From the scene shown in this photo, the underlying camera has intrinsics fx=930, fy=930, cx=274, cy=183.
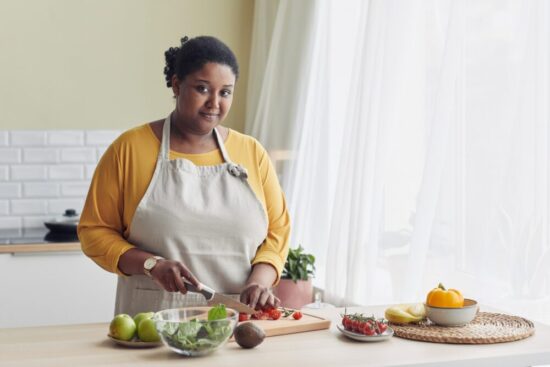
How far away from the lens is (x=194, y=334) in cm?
232

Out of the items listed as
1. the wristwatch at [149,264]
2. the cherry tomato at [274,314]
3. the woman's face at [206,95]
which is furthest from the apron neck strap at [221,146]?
the cherry tomato at [274,314]

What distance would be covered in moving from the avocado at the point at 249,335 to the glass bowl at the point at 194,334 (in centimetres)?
5

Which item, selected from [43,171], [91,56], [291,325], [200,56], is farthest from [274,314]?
[91,56]

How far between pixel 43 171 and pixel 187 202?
223 cm

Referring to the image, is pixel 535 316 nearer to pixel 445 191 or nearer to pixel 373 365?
pixel 445 191

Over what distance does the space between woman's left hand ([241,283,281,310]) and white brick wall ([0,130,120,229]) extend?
2.42 m

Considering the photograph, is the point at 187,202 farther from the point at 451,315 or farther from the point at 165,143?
the point at 451,315

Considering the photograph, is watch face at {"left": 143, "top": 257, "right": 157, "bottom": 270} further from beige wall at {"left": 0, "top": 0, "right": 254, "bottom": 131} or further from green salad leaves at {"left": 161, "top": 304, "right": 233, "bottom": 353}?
beige wall at {"left": 0, "top": 0, "right": 254, "bottom": 131}

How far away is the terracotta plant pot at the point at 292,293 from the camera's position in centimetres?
424

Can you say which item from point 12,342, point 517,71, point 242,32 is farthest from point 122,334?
point 242,32

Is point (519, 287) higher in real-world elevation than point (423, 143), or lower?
lower

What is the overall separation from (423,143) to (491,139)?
1.67 feet

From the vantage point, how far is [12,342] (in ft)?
8.21

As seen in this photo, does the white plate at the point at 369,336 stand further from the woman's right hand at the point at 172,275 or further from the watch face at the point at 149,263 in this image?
the watch face at the point at 149,263
